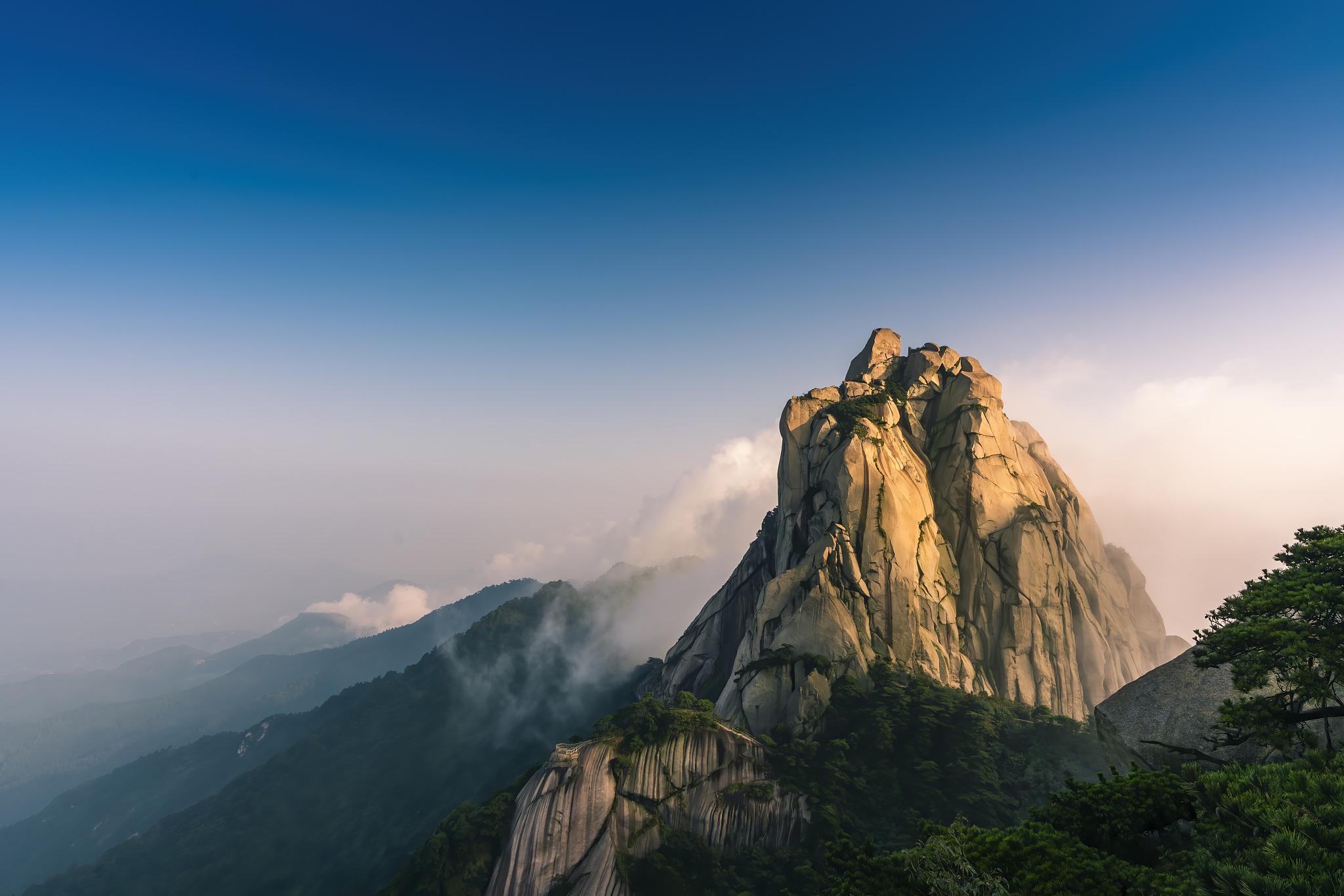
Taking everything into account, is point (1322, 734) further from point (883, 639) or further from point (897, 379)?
point (897, 379)

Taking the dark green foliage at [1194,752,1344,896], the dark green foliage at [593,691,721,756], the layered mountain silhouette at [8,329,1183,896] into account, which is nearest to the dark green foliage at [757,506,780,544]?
the layered mountain silhouette at [8,329,1183,896]

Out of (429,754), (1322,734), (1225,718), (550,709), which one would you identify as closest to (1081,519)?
(1322,734)

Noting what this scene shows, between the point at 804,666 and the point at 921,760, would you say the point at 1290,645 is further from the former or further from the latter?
the point at 804,666

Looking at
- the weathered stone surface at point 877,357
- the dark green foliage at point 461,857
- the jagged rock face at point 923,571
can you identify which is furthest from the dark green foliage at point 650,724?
the weathered stone surface at point 877,357

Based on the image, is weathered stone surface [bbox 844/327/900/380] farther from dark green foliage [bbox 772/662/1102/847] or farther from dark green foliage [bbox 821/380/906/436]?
dark green foliage [bbox 772/662/1102/847]

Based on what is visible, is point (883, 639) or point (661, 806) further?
point (883, 639)

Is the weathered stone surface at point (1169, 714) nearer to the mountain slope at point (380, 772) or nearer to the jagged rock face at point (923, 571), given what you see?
the jagged rock face at point (923, 571)

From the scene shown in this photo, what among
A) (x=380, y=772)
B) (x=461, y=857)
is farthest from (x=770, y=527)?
(x=380, y=772)
